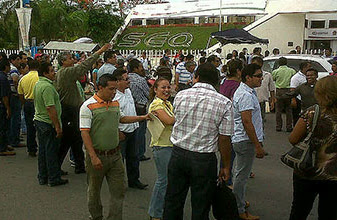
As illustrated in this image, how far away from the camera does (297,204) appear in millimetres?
3584

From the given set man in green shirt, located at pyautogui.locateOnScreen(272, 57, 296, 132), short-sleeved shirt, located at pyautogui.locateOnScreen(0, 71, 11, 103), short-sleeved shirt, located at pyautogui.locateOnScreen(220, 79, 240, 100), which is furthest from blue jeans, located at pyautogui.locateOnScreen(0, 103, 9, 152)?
man in green shirt, located at pyautogui.locateOnScreen(272, 57, 296, 132)

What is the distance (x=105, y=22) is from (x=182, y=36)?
26.7 ft

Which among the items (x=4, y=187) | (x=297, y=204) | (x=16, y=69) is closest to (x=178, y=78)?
(x=16, y=69)

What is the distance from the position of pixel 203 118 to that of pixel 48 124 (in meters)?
3.09

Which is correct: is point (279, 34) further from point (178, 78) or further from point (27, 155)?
point (27, 155)

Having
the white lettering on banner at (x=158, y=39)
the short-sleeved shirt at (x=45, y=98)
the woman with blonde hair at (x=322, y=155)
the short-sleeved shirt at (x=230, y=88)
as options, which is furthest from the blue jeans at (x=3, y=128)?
the white lettering on banner at (x=158, y=39)

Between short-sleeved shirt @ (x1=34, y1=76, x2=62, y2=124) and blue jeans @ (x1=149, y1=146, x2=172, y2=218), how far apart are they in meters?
2.01

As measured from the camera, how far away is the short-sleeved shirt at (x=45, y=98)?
18.1ft

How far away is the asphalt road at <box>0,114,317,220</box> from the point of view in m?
4.94

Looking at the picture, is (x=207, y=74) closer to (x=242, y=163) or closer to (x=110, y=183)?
(x=242, y=163)

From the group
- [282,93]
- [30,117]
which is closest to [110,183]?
[30,117]

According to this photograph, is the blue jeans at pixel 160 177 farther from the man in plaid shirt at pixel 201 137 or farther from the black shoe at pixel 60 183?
the black shoe at pixel 60 183

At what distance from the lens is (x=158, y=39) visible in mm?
36656

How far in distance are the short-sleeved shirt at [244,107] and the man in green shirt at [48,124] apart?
104 inches
